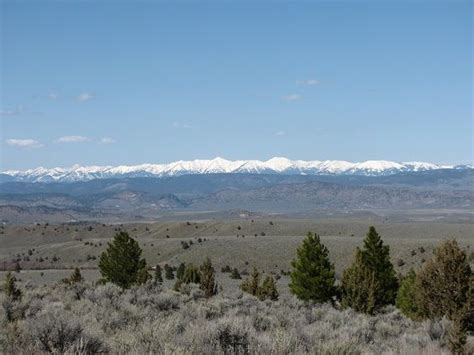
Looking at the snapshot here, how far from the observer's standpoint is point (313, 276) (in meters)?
29.9

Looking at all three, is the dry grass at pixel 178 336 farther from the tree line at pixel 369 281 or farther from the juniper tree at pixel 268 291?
the juniper tree at pixel 268 291

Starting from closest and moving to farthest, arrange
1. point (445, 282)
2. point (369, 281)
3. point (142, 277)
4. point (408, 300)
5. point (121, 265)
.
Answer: point (445, 282)
point (408, 300)
point (369, 281)
point (142, 277)
point (121, 265)

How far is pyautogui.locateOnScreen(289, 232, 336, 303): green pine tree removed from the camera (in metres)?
29.5

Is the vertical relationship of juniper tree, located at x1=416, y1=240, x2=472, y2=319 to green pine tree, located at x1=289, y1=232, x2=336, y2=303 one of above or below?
above

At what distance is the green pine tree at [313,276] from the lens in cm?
2950

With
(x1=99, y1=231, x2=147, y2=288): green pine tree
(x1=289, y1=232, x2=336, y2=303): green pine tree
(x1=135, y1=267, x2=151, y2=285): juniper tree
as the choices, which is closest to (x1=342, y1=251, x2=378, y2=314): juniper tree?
(x1=289, y1=232, x2=336, y2=303): green pine tree

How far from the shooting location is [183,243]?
276ft

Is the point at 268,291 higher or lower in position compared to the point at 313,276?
lower

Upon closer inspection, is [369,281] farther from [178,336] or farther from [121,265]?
[178,336]

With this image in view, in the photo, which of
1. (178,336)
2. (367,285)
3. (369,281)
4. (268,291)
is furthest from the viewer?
(268,291)

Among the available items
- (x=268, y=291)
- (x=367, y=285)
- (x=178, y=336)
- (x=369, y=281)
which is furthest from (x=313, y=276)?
(x=178, y=336)

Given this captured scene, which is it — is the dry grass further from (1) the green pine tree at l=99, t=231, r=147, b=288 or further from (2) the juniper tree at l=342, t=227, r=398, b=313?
(1) the green pine tree at l=99, t=231, r=147, b=288

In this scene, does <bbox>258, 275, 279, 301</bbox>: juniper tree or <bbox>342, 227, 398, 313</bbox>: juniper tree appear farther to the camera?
<bbox>258, 275, 279, 301</bbox>: juniper tree

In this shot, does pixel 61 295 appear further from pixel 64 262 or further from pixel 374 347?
pixel 64 262
